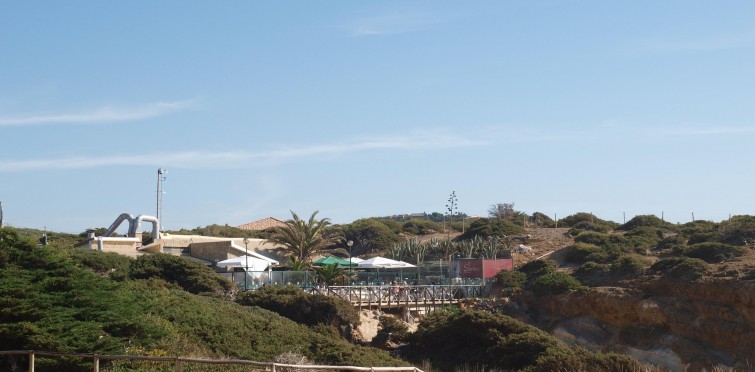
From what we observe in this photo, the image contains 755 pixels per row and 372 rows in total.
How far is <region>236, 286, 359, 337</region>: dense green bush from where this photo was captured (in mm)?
34031

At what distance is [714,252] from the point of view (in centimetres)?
4194

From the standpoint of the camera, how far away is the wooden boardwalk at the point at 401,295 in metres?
39.4

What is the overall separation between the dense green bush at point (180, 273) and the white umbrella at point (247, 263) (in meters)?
4.05

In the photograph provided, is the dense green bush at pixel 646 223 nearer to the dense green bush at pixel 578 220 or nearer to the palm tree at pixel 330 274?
the dense green bush at pixel 578 220

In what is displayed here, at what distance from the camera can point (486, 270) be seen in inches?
1869

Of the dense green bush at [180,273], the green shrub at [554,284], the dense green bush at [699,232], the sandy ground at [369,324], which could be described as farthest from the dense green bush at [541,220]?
the dense green bush at [180,273]

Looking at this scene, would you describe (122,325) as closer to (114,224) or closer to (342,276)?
(342,276)

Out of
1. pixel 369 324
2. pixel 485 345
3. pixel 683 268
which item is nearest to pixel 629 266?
pixel 683 268

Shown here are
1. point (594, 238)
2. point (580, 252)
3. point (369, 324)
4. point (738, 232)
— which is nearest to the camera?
point (369, 324)

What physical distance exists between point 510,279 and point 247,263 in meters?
12.9

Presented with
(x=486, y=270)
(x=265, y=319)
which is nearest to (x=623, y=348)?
(x=486, y=270)

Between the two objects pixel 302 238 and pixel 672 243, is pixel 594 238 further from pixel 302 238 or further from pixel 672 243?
pixel 302 238

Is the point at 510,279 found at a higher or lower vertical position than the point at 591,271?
lower

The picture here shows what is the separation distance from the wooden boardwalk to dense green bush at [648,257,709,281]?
902 cm
